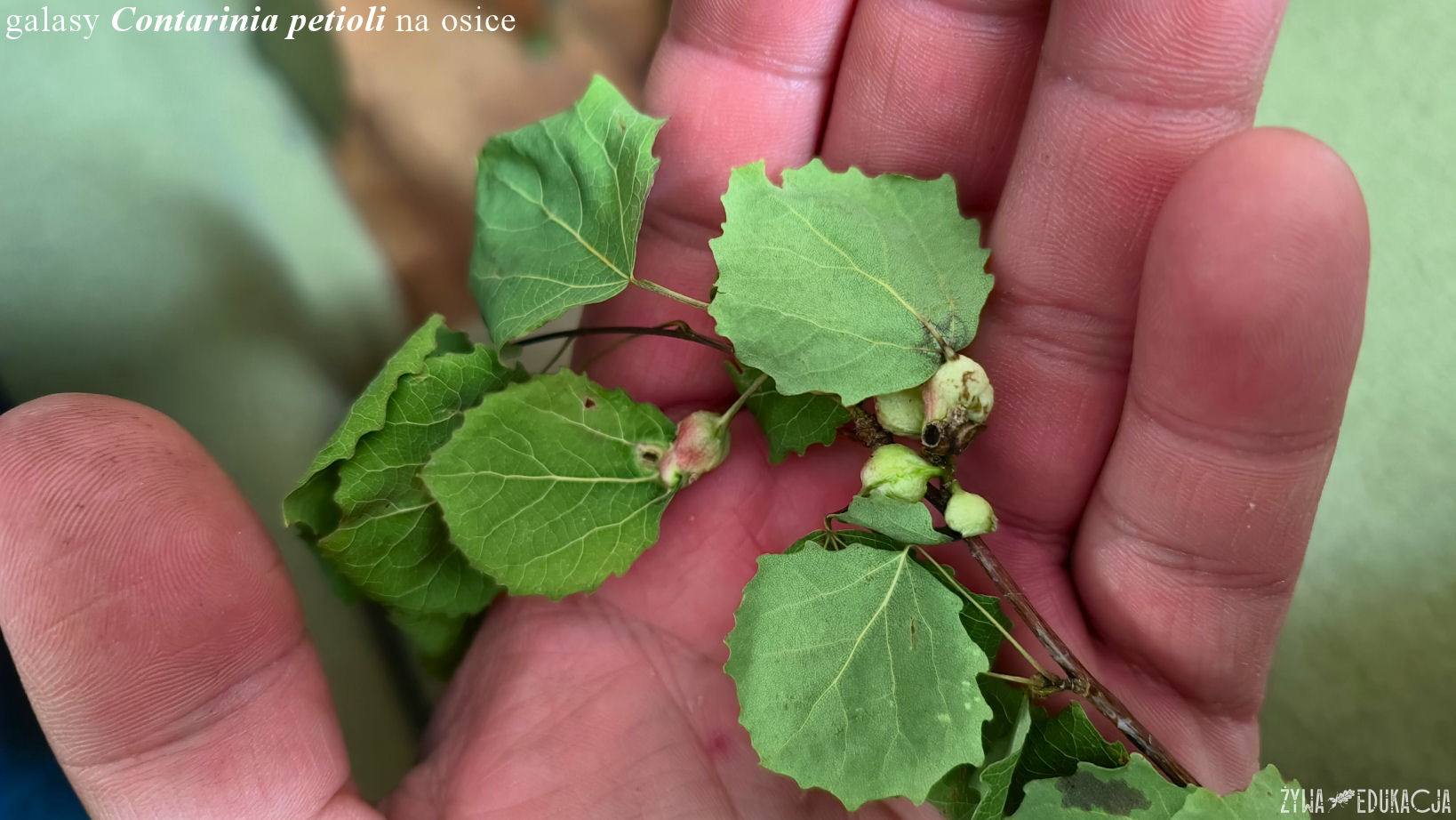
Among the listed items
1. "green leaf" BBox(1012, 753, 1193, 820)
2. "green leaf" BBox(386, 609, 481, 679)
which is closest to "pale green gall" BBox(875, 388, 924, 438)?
"green leaf" BBox(1012, 753, 1193, 820)

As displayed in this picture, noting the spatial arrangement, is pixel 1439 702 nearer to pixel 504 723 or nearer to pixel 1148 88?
pixel 1148 88

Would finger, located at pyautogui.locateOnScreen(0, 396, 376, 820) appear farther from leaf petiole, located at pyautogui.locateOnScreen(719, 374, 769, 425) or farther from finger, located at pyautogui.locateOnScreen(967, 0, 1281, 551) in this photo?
finger, located at pyautogui.locateOnScreen(967, 0, 1281, 551)

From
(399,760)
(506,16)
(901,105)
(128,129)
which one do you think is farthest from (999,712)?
(128,129)

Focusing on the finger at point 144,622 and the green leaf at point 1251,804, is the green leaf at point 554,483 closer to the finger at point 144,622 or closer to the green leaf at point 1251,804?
the finger at point 144,622

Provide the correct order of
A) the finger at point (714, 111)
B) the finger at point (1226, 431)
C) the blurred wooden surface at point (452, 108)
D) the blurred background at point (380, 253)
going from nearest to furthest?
the finger at point (1226, 431) → the finger at point (714, 111) → the blurred background at point (380, 253) → the blurred wooden surface at point (452, 108)

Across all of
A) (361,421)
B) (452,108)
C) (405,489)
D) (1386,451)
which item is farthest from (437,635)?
(1386,451)

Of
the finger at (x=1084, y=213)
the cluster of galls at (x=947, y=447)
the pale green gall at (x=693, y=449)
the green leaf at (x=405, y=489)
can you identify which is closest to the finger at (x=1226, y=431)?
the finger at (x=1084, y=213)

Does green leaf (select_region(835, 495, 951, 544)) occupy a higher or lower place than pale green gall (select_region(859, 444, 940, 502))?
lower
